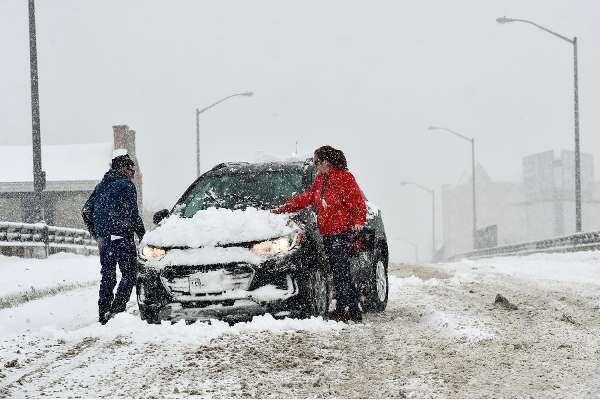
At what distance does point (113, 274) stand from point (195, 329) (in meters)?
2.03

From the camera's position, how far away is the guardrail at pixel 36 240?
53.6 ft

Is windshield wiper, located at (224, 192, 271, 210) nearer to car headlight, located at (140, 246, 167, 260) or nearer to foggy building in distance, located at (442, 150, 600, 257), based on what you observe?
car headlight, located at (140, 246, 167, 260)

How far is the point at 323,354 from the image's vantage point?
5.48 m

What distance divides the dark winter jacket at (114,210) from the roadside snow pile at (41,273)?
3.18 metres

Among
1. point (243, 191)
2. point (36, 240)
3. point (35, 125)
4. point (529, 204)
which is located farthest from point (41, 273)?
point (529, 204)

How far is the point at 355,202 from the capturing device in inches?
289

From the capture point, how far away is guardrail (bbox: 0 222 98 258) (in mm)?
16328

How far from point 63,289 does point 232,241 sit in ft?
22.7

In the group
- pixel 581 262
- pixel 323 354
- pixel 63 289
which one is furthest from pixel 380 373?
pixel 581 262

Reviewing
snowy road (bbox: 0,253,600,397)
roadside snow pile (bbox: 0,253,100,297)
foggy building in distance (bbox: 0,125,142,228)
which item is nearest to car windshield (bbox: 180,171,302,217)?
snowy road (bbox: 0,253,600,397)

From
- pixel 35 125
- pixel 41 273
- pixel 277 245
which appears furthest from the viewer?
pixel 35 125

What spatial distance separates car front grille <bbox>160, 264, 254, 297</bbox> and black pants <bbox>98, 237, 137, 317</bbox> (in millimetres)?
1554

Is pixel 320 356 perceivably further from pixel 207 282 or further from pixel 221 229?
pixel 221 229

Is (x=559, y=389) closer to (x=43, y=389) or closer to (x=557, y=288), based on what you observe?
(x=43, y=389)
